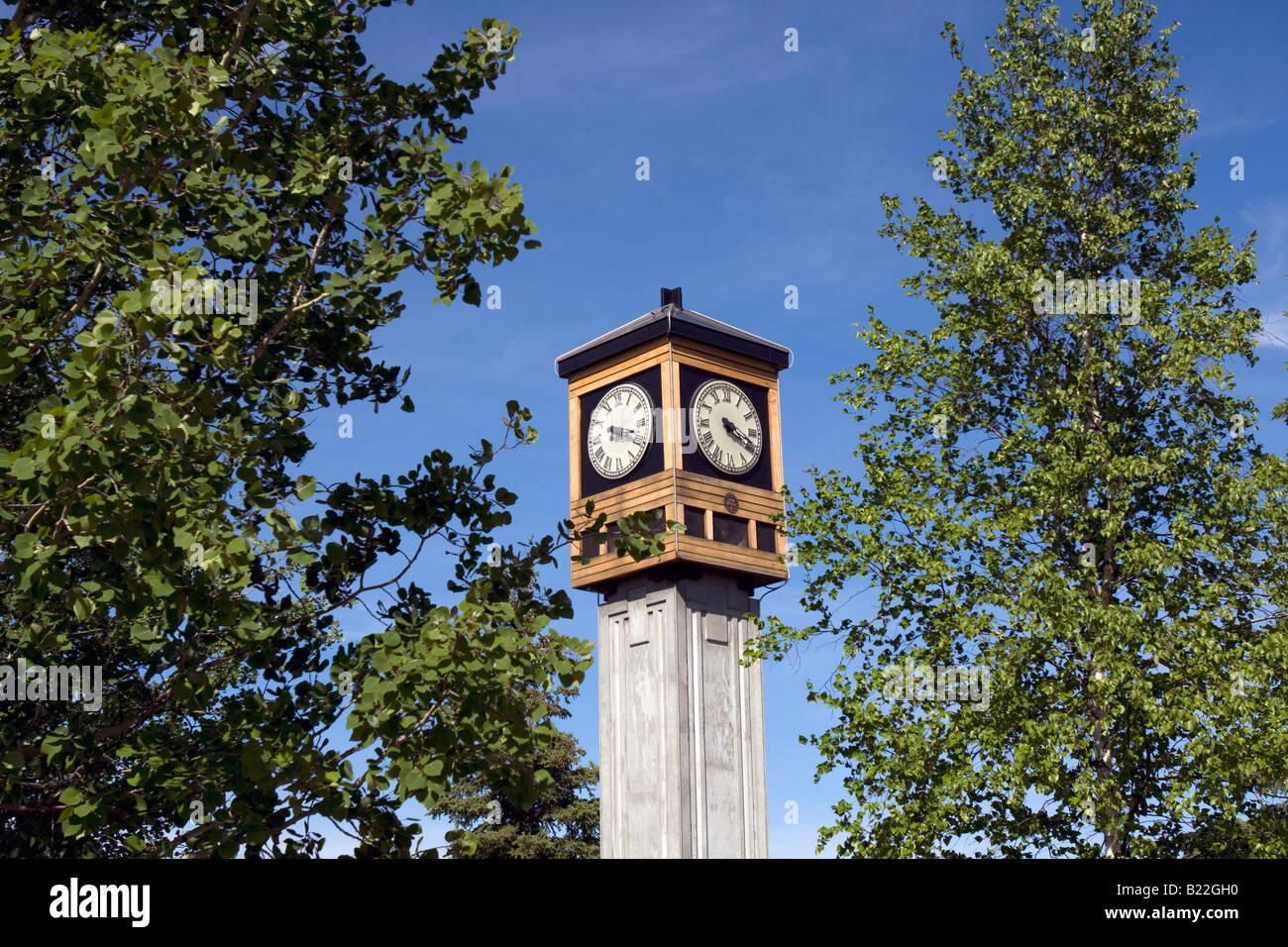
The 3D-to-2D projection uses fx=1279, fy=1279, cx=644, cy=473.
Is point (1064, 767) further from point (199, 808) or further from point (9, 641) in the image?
point (9, 641)

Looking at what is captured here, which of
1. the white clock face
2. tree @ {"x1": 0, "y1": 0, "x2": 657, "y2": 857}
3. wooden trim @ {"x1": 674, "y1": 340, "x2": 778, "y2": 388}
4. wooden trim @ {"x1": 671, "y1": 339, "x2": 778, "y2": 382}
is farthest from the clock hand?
tree @ {"x1": 0, "y1": 0, "x2": 657, "y2": 857}

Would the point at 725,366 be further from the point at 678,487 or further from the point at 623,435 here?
the point at 678,487

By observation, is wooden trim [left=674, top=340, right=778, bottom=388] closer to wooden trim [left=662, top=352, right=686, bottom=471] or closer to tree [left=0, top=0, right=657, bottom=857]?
wooden trim [left=662, top=352, right=686, bottom=471]

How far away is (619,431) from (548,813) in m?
14.2

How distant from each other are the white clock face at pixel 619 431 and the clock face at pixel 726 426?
114 centimetres

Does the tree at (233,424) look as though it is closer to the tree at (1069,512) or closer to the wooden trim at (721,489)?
the tree at (1069,512)

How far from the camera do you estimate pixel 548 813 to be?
37.5 m

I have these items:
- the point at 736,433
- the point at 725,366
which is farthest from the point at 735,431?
the point at 725,366

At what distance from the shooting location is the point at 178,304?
703 centimetres

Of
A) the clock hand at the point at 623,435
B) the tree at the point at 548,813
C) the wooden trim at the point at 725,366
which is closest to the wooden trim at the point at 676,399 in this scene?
the wooden trim at the point at 725,366

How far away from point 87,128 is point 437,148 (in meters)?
2.43

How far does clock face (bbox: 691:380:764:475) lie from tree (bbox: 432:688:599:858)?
34.7 feet
